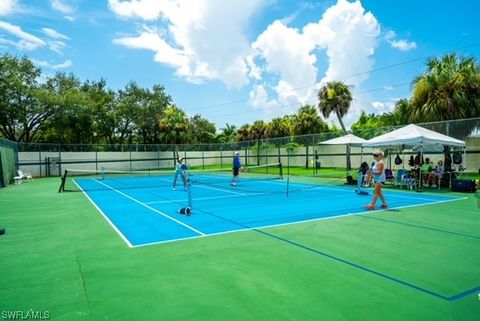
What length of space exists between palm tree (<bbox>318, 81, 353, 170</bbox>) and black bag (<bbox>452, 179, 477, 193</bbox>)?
21.1 metres

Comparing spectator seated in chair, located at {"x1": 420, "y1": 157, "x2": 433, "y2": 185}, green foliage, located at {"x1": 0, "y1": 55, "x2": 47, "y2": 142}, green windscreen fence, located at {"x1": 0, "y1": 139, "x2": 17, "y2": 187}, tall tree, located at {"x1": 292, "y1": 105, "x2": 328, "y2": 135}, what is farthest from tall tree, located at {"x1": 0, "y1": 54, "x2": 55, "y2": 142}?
spectator seated in chair, located at {"x1": 420, "y1": 157, "x2": 433, "y2": 185}

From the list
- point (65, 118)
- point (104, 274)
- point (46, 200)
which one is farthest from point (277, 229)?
point (65, 118)

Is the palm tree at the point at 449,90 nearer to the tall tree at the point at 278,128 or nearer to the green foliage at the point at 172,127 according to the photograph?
the tall tree at the point at 278,128

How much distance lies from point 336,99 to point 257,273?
3294 cm

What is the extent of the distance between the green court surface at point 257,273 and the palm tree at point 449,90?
51.3 ft

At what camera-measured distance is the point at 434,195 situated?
1410cm

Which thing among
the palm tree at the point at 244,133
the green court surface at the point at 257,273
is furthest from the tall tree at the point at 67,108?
the green court surface at the point at 257,273

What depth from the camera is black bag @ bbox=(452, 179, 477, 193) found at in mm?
14377

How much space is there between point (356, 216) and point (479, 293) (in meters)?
5.19

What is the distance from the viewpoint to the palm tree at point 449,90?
21.0 meters

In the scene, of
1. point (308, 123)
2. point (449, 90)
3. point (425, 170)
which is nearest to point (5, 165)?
point (425, 170)

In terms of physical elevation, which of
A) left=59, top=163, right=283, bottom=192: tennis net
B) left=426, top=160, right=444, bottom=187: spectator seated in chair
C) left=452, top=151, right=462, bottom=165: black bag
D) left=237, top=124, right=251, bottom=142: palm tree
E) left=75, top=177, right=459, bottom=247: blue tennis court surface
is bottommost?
left=75, top=177, right=459, bottom=247: blue tennis court surface

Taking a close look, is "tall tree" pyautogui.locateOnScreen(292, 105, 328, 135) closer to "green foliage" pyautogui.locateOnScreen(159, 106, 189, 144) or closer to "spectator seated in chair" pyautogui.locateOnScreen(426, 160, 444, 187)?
"green foliage" pyautogui.locateOnScreen(159, 106, 189, 144)

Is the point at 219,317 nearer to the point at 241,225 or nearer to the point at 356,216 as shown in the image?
the point at 241,225
